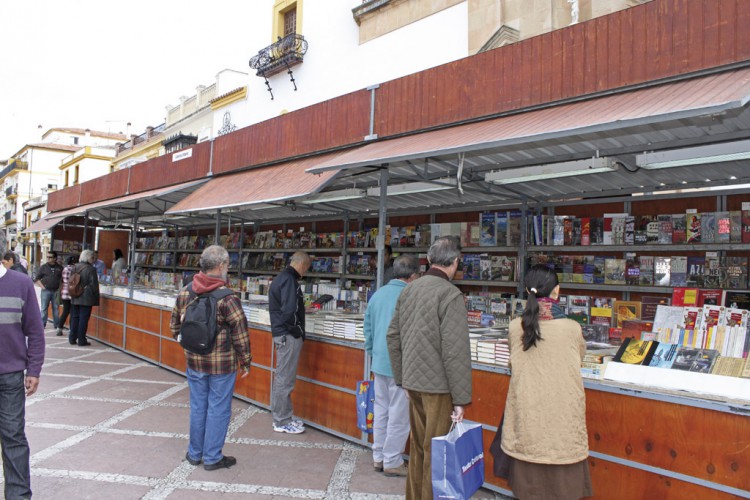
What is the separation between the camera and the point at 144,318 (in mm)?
7852

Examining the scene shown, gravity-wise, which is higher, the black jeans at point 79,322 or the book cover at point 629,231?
the book cover at point 629,231

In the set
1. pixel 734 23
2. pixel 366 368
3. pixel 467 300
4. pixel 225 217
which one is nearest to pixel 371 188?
pixel 467 300

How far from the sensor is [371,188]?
18.6ft

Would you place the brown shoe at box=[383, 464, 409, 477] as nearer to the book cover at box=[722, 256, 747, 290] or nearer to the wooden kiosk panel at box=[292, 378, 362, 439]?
the wooden kiosk panel at box=[292, 378, 362, 439]

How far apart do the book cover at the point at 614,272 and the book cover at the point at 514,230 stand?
0.95 meters

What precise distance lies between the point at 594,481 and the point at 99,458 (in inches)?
141

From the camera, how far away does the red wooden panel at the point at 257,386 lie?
17.6 feet

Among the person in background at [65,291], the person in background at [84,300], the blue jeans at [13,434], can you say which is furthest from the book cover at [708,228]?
the person in background at [65,291]

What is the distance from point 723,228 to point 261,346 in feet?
14.8

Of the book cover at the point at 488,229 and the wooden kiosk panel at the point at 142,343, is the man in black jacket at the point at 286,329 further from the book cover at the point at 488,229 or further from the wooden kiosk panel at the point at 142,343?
the wooden kiosk panel at the point at 142,343

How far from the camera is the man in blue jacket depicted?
3.71m

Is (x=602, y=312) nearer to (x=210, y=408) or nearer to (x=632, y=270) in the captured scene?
(x=632, y=270)

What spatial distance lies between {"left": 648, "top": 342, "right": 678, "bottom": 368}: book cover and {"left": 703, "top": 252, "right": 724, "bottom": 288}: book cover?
181cm

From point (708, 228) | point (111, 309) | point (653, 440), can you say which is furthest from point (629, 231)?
point (111, 309)
